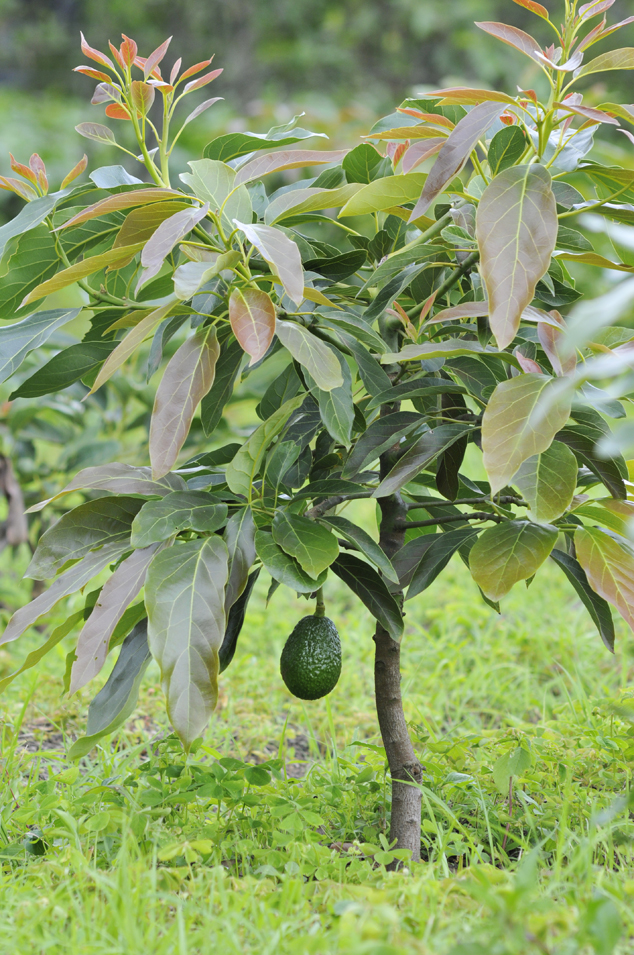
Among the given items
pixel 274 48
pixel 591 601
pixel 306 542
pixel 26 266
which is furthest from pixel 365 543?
pixel 274 48

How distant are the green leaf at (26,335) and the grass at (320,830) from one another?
1.80ft

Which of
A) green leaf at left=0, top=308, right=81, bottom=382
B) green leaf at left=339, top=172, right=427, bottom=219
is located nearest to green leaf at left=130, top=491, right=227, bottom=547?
green leaf at left=0, top=308, right=81, bottom=382

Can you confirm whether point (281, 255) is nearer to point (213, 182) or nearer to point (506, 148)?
point (213, 182)

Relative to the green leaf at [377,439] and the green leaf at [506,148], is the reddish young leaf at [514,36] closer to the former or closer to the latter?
the green leaf at [506,148]

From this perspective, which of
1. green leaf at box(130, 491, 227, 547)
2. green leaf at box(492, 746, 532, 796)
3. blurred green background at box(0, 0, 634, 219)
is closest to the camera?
green leaf at box(130, 491, 227, 547)

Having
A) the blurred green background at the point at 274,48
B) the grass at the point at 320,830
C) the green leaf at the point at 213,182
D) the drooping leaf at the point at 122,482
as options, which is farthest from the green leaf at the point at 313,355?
the blurred green background at the point at 274,48

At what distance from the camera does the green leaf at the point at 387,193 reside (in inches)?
35.4

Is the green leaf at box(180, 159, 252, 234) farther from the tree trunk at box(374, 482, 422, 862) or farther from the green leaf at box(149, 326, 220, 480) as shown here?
the tree trunk at box(374, 482, 422, 862)

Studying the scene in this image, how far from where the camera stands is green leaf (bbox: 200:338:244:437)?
1050mm

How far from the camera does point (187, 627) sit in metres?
0.83

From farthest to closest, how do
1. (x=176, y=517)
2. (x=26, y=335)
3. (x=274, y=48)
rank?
1. (x=274, y=48)
2. (x=26, y=335)
3. (x=176, y=517)

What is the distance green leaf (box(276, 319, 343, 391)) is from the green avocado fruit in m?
0.36

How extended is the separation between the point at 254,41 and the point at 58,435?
20.5 ft

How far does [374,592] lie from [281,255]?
45 centimetres
